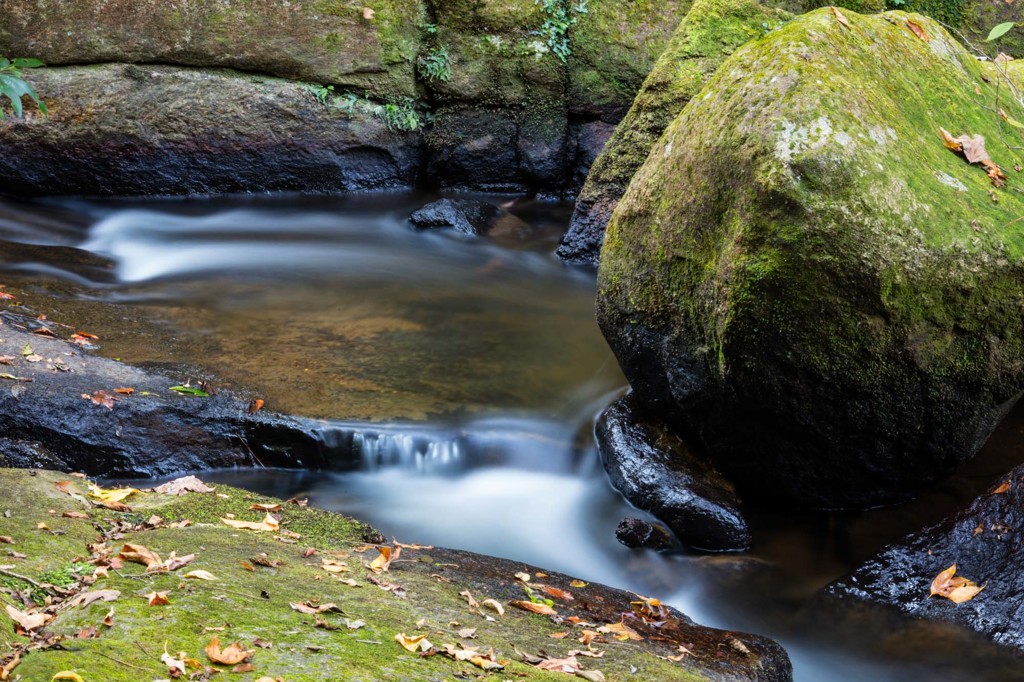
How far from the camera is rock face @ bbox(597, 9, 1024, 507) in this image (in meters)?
3.97

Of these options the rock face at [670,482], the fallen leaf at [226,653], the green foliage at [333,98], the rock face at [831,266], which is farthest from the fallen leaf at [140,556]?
the green foliage at [333,98]

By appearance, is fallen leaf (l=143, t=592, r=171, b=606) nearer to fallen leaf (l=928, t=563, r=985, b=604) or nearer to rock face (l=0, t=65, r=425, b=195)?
fallen leaf (l=928, t=563, r=985, b=604)

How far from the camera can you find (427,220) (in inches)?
388

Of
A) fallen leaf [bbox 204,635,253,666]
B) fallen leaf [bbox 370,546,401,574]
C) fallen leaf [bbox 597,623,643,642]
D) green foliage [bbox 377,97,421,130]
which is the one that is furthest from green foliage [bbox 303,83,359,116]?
fallen leaf [bbox 204,635,253,666]

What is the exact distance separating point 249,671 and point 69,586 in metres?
0.73

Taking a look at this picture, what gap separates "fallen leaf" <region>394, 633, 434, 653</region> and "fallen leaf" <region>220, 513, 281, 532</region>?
54.0 inches

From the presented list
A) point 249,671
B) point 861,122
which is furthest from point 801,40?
point 249,671

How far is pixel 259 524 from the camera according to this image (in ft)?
12.7

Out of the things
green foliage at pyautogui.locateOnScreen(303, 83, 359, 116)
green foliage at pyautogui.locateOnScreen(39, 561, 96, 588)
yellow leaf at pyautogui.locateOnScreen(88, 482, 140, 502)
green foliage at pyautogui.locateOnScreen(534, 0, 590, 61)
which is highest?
green foliage at pyautogui.locateOnScreen(534, 0, 590, 61)

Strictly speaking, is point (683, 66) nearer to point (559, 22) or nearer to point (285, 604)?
point (559, 22)

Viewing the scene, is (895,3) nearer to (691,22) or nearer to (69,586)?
(691,22)

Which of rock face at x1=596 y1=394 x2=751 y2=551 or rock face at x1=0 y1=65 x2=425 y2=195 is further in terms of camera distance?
rock face at x1=0 y1=65 x2=425 y2=195

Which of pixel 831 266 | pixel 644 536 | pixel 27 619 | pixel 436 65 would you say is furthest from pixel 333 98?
pixel 27 619

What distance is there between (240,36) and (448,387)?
20.5ft
